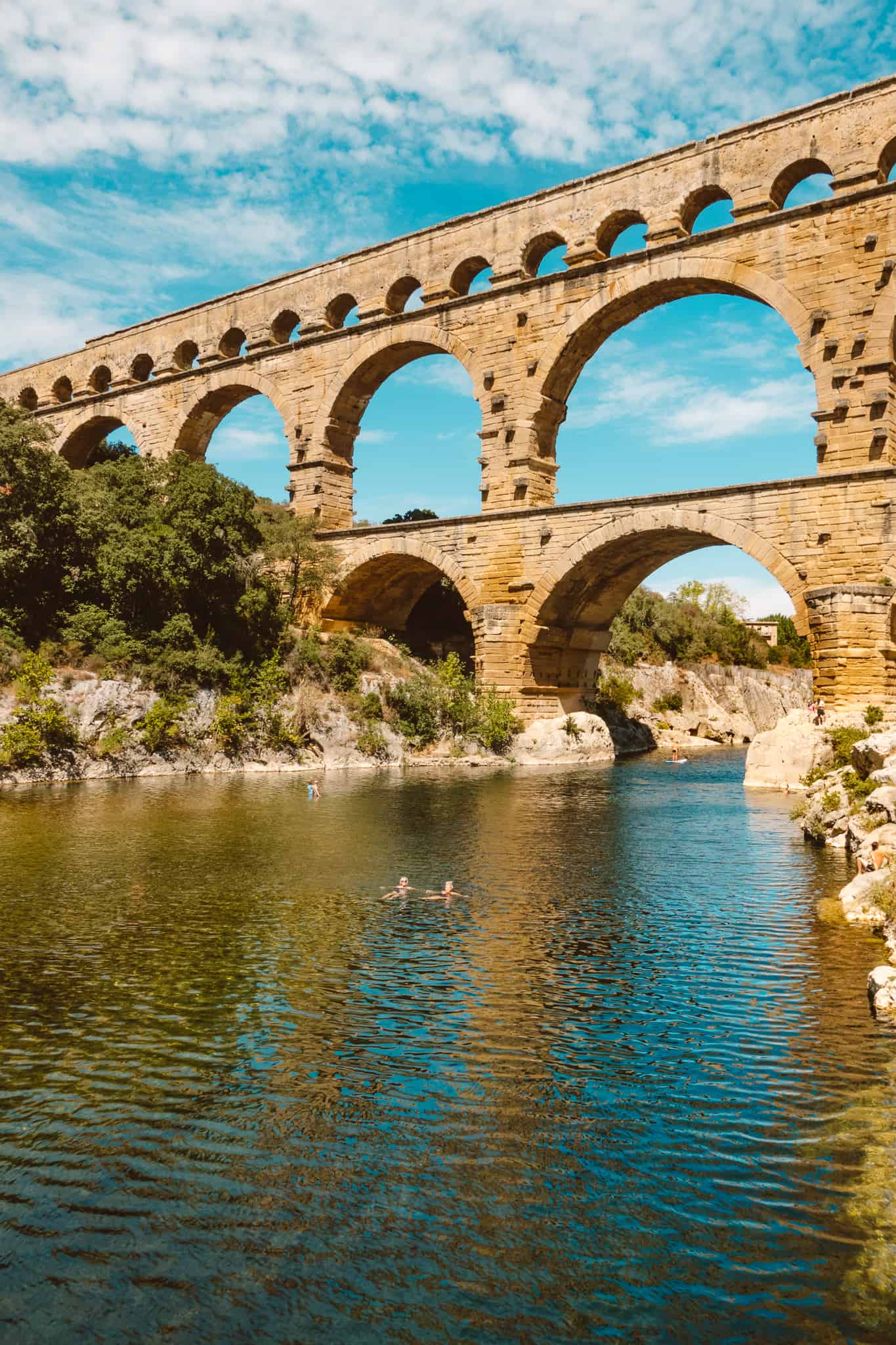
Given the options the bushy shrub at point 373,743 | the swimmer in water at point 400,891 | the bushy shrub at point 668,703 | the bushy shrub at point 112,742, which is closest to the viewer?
the swimmer in water at point 400,891

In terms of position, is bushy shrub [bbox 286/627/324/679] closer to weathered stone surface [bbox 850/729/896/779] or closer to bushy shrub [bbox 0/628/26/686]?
bushy shrub [bbox 0/628/26/686]

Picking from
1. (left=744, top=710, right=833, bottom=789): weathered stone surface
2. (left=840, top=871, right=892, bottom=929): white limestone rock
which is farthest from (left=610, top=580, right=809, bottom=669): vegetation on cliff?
(left=840, top=871, right=892, bottom=929): white limestone rock

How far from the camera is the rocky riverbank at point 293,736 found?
22.4 meters

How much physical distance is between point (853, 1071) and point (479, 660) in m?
22.6

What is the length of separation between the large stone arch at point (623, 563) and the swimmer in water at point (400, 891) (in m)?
14.8

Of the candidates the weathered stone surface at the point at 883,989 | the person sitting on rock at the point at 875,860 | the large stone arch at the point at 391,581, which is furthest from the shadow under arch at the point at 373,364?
A: the weathered stone surface at the point at 883,989

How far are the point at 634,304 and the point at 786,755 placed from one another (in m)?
13.0

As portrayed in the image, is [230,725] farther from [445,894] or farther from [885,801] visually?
[885,801]

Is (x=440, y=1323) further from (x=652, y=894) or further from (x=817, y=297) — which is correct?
(x=817, y=297)

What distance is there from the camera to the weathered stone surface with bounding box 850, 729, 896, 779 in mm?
13203

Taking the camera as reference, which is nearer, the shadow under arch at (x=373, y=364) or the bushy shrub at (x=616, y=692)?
the shadow under arch at (x=373, y=364)

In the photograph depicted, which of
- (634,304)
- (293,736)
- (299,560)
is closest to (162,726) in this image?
(293,736)

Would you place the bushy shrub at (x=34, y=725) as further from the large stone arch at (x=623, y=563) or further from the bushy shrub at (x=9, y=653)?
the large stone arch at (x=623, y=563)

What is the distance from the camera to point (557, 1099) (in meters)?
5.51
